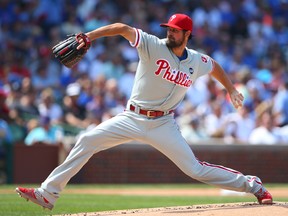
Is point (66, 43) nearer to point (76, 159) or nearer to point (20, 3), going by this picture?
point (76, 159)

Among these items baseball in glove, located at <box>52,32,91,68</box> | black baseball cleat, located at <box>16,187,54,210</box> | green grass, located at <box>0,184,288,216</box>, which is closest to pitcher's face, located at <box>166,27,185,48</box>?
baseball in glove, located at <box>52,32,91,68</box>

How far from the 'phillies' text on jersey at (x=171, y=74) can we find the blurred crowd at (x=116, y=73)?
677cm

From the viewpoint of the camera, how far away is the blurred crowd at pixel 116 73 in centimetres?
1532

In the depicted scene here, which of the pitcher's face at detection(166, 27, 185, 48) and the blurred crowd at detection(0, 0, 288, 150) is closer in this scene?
the pitcher's face at detection(166, 27, 185, 48)

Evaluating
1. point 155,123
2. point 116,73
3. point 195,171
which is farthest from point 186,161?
point 116,73

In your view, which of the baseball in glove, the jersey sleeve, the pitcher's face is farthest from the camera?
the jersey sleeve

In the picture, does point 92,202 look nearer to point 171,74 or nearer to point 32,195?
point 32,195

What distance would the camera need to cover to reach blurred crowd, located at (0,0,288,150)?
50.3 feet

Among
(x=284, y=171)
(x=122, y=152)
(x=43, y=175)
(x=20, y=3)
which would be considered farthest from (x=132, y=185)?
(x=20, y=3)

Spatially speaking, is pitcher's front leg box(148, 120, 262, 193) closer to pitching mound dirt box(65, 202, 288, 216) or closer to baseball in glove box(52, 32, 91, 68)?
pitching mound dirt box(65, 202, 288, 216)

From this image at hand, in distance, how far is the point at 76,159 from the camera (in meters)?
7.93

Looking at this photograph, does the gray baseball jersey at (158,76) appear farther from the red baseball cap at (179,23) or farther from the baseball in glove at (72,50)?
the baseball in glove at (72,50)

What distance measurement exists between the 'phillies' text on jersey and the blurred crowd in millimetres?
6771

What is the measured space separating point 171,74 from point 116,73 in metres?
9.31
